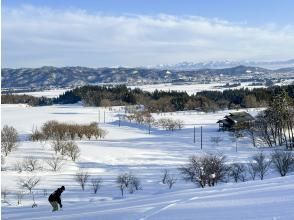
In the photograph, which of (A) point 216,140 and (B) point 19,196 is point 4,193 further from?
(A) point 216,140

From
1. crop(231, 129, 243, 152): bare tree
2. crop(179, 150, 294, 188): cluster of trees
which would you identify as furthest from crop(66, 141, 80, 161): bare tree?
crop(231, 129, 243, 152): bare tree

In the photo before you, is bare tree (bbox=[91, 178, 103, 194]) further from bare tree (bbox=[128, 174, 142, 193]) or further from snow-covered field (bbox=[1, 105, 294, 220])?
bare tree (bbox=[128, 174, 142, 193])

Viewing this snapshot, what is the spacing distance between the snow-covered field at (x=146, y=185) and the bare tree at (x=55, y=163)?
2.08 feet

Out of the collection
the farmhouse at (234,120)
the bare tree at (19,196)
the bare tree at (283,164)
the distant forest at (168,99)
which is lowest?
the bare tree at (19,196)

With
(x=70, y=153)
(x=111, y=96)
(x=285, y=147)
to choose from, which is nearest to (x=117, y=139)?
(x=70, y=153)

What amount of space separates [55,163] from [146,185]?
1199 cm

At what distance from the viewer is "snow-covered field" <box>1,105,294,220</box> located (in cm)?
1171

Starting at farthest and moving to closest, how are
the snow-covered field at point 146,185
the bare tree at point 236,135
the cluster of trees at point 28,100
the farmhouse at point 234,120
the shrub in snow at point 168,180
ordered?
the cluster of trees at point 28,100
the farmhouse at point 234,120
the bare tree at point 236,135
the shrub in snow at point 168,180
the snow-covered field at point 146,185

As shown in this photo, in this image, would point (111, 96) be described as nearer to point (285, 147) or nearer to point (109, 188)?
point (285, 147)

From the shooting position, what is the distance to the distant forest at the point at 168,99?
120062 millimetres

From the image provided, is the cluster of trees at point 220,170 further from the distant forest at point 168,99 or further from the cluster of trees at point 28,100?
the cluster of trees at point 28,100

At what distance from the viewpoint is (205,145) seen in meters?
58.7

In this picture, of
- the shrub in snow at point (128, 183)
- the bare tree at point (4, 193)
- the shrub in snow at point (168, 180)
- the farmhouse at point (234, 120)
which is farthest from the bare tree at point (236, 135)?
the bare tree at point (4, 193)

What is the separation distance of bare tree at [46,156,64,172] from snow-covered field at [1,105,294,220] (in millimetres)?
634
